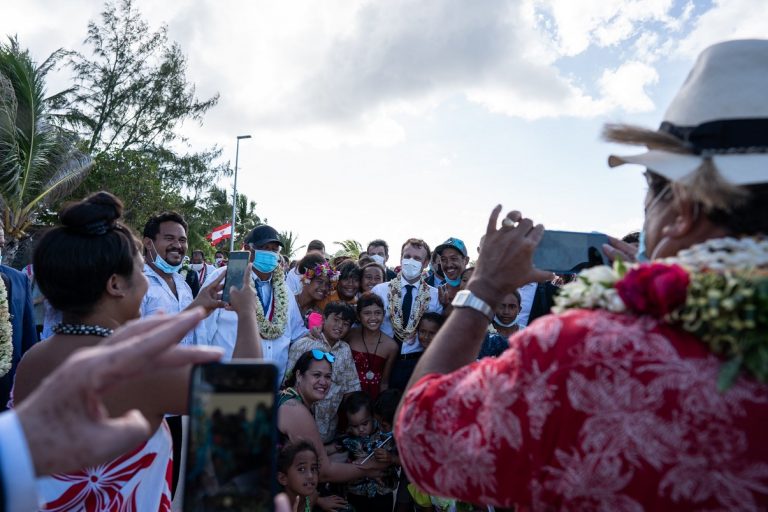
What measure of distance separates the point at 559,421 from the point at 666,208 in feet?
1.86

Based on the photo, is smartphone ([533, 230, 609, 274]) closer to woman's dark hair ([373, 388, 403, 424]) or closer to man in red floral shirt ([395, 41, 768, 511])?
man in red floral shirt ([395, 41, 768, 511])

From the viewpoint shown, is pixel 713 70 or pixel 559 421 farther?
pixel 713 70

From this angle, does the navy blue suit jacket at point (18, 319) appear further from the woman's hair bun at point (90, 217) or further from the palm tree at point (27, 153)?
the palm tree at point (27, 153)

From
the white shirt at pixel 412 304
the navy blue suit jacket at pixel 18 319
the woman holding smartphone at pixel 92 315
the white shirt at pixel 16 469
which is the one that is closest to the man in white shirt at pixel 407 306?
the white shirt at pixel 412 304

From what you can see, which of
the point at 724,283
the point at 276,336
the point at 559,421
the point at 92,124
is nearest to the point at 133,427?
the point at 559,421

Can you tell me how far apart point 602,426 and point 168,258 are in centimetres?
509

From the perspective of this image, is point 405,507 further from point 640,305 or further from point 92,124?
point 92,124

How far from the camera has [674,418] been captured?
1048 mm

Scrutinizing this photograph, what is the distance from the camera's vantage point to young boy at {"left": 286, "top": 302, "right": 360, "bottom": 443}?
17.5ft

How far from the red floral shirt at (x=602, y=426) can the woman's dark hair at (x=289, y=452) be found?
325 centimetres

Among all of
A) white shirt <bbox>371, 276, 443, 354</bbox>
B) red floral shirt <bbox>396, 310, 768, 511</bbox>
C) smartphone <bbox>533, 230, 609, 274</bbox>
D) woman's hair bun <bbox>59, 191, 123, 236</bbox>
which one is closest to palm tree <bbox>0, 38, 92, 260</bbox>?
white shirt <bbox>371, 276, 443, 354</bbox>

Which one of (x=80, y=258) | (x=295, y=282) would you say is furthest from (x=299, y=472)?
(x=295, y=282)

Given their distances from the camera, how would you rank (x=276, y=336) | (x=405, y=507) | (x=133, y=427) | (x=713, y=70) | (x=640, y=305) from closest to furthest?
(x=133, y=427) < (x=640, y=305) < (x=713, y=70) < (x=405, y=507) < (x=276, y=336)

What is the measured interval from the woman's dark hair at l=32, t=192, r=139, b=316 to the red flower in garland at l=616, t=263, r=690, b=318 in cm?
173
